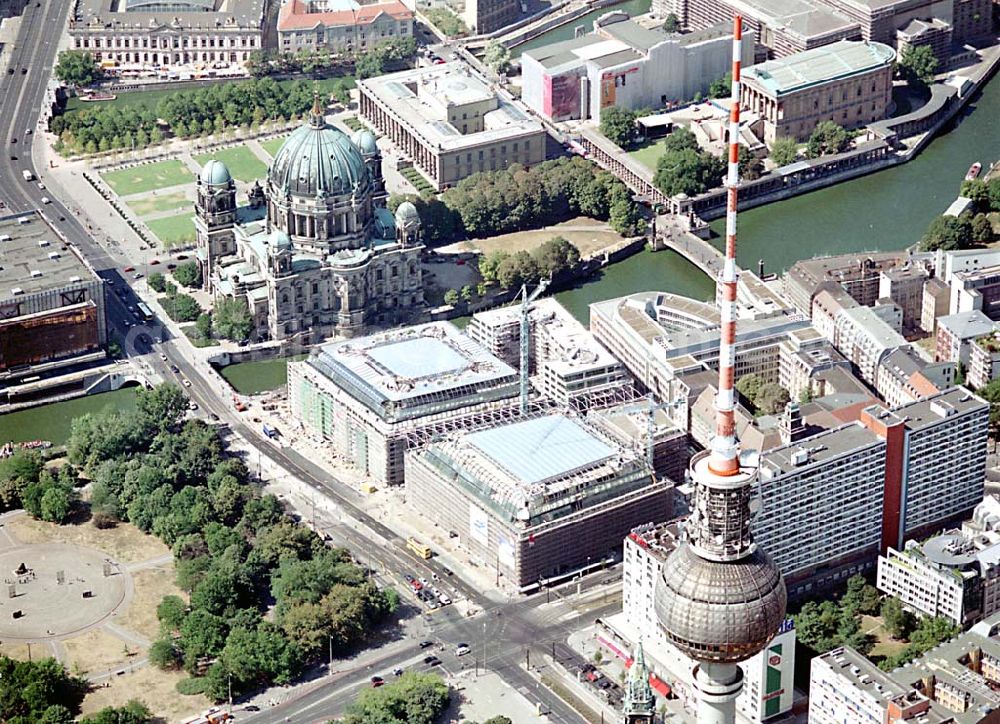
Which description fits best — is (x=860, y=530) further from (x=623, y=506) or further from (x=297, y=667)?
(x=297, y=667)

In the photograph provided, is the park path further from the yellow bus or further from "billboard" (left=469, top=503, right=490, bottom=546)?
"billboard" (left=469, top=503, right=490, bottom=546)

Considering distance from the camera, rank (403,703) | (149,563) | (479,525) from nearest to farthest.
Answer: (403,703) < (479,525) < (149,563)

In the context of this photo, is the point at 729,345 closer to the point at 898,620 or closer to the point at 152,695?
the point at 898,620

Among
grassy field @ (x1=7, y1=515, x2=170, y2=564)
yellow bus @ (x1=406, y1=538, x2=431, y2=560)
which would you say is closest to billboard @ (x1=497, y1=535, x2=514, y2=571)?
yellow bus @ (x1=406, y1=538, x2=431, y2=560)

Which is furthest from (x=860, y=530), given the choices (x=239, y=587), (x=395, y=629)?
(x=239, y=587)

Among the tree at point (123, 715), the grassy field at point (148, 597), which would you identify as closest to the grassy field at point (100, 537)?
the grassy field at point (148, 597)

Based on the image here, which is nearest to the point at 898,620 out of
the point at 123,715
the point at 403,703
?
the point at 403,703
